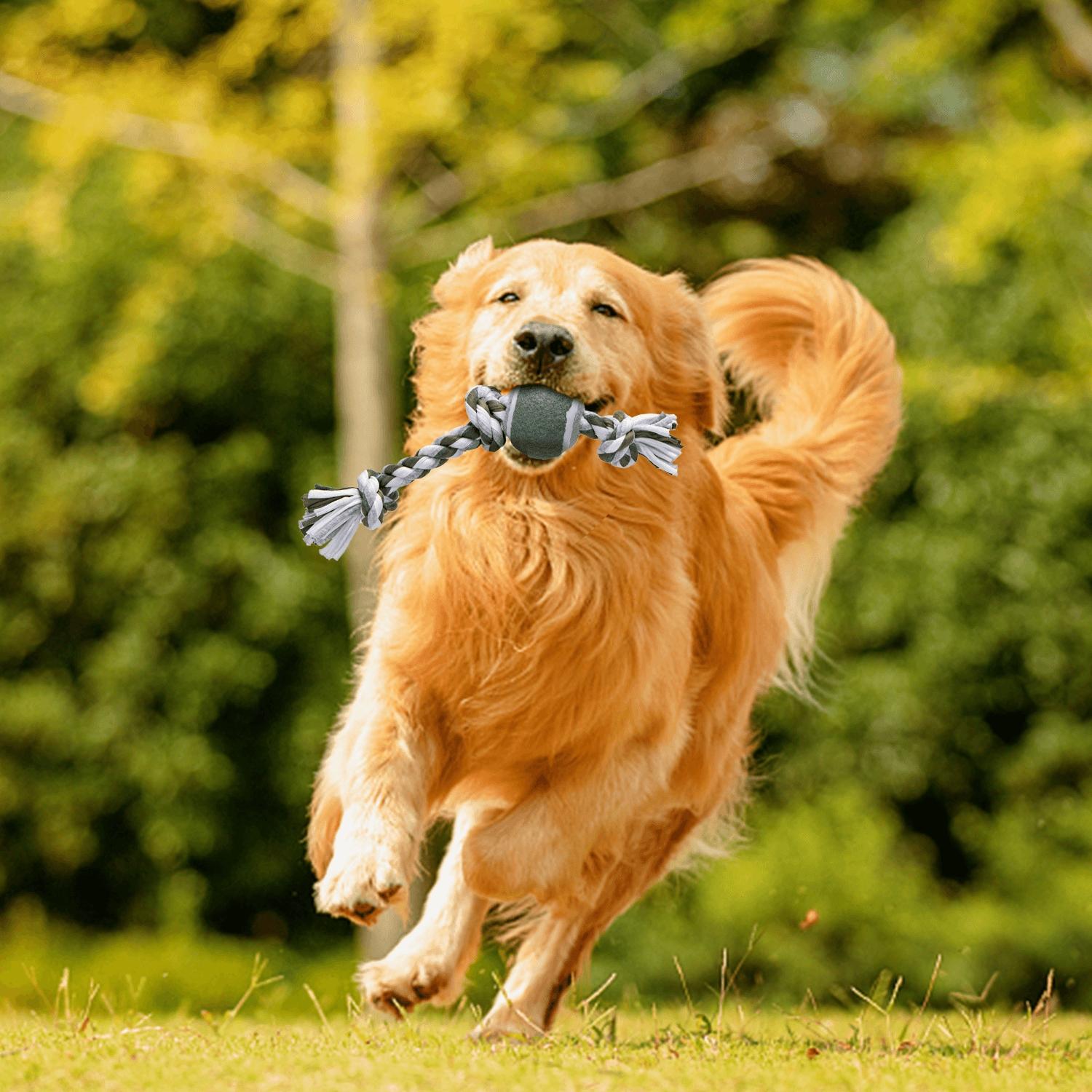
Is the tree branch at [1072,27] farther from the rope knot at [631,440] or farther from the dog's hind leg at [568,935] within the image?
the rope knot at [631,440]

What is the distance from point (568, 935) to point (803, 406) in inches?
77.0

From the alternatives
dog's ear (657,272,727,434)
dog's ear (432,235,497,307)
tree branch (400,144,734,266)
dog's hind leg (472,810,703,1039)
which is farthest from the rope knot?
tree branch (400,144,734,266)

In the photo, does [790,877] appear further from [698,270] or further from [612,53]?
[612,53]

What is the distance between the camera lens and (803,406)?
517 cm

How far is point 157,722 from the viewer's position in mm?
10234

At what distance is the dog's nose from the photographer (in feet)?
11.1

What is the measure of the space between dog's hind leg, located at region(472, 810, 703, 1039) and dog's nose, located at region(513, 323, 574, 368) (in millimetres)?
1299

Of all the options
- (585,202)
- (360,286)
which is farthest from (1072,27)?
(360,286)

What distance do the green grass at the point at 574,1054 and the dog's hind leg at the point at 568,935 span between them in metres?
0.12

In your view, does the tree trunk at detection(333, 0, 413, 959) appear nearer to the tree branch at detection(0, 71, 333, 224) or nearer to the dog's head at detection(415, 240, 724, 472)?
the tree branch at detection(0, 71, 333, 224)

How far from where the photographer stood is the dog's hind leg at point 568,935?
403 centimetres

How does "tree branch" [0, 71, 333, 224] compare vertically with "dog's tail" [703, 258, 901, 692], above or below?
above

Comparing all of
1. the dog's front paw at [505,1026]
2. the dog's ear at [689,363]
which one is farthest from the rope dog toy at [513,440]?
the dog's front paw at [505,1026]

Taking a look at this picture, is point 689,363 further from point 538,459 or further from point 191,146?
point 191,146
